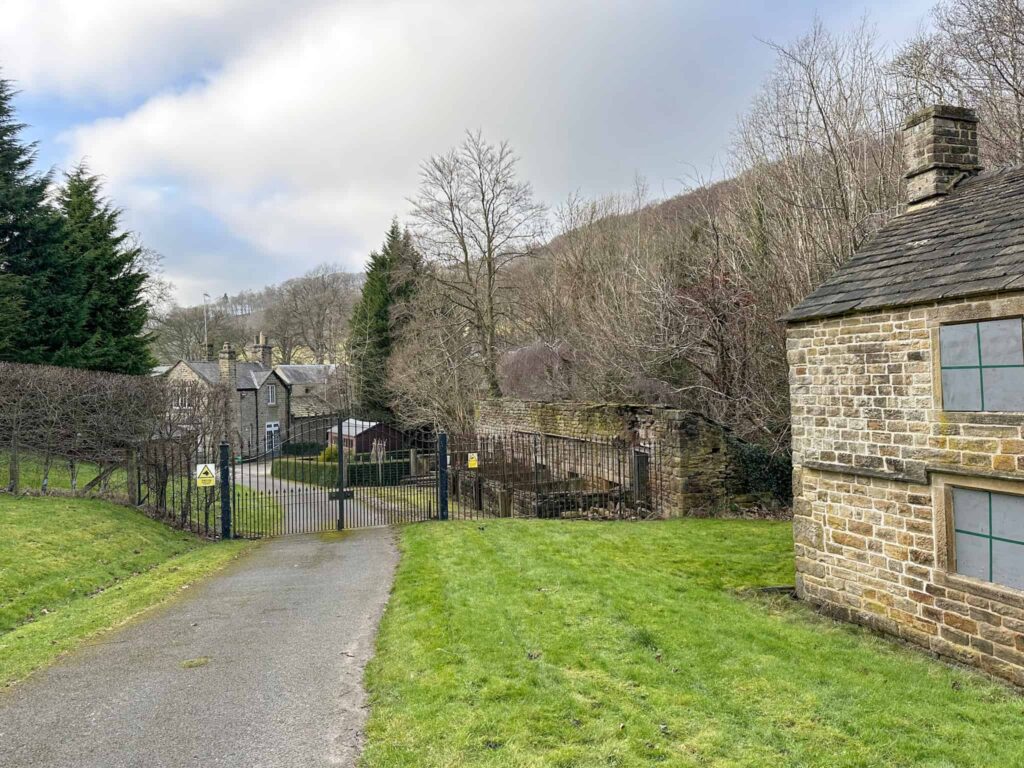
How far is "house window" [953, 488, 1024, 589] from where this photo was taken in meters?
5.90

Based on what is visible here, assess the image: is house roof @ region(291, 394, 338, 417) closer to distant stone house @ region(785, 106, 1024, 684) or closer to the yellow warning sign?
the yellow warning sign

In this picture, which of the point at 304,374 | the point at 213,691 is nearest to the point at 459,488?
the point at 213,691

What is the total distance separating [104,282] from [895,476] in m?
29.5

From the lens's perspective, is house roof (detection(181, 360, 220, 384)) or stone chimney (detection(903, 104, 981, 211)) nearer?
stone chimney (detection(903, 104, 981, 211))

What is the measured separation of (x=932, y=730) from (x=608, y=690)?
8.18 feet

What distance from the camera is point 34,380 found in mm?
13070

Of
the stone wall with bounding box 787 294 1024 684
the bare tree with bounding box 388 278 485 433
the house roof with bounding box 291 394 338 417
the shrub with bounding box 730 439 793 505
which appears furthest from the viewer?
the house roof with bounding box 291 394 338 417

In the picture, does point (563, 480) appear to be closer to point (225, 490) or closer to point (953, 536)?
point (225, 490)

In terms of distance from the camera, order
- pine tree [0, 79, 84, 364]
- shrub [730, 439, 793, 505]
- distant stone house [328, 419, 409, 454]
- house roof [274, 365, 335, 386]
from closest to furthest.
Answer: shrub [730, 439, 793, 505] < pine tree [0, 79, 84, 364] < distant stone house [328, 419, 409, 454] < house roof [274, 365, 335, 386]

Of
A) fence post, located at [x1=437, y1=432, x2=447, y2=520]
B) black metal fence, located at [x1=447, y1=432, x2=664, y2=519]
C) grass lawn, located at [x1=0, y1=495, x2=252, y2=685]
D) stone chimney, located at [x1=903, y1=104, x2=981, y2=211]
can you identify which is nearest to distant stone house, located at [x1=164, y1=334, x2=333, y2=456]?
black metal fence, located at [x1=447, y1=432, x2=664, y2=519]

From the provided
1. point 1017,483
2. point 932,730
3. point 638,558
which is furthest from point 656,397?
point 932,730

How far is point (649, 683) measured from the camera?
17.7 feet

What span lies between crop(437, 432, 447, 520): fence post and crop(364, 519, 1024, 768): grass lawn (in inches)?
184

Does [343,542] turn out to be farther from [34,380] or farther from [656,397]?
[656,397]
